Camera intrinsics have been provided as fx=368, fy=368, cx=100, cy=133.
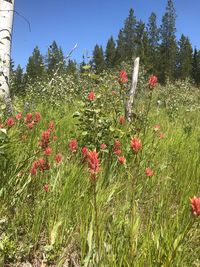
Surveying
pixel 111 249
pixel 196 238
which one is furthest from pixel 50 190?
pixel 196 238

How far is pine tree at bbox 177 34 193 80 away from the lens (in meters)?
68.9

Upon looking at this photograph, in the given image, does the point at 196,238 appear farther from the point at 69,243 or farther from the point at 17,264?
the point at 17,264

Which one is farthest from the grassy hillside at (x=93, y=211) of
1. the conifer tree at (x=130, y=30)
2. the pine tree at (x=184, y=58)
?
the conifer tree at (x=130, y=30)

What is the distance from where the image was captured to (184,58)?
7025 centimetres

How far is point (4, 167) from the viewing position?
325 centimetres

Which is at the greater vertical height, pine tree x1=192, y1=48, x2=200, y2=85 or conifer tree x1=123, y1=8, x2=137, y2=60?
conifer tree x1=123, y1=8, x2=137, y2=60

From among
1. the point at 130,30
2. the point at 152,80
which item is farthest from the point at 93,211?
the point at 130,30

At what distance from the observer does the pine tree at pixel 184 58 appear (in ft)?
226

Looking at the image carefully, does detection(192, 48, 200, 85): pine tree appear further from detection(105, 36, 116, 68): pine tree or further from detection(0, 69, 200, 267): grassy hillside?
detection(0, 69, 200, 267): grassy hillside

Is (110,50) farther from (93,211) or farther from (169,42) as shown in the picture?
(93,211)

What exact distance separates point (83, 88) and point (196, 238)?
359 inches

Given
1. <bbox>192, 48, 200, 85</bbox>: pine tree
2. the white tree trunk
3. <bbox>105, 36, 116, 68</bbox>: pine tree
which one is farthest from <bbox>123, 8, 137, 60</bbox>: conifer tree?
the white tree trunk

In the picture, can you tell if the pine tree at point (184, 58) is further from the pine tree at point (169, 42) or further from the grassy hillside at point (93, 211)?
the grassy hillside at point (93, 211)

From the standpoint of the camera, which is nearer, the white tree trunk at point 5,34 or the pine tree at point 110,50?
the white tree trunk at point 5,34
